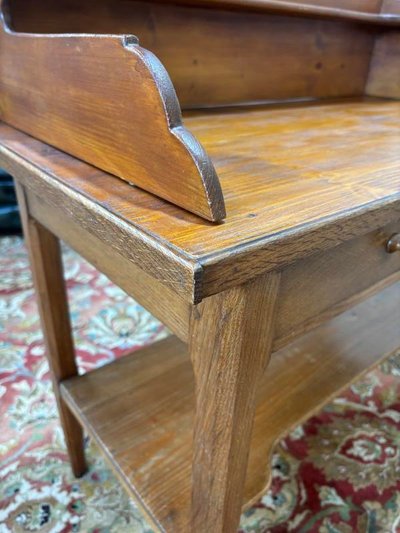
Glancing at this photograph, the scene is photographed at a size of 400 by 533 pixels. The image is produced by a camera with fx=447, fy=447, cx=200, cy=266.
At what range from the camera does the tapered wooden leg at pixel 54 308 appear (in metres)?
0.68

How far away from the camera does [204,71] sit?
2.59 ft

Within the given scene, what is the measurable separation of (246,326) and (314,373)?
562 millimetres

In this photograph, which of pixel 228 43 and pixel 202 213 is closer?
pixel 202 213

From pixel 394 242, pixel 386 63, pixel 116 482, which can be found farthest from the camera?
pixel 386 63

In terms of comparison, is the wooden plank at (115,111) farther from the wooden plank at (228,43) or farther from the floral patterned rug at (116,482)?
the floral patterned rug at (116,482)

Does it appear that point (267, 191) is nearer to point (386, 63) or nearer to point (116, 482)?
point (116, 482)

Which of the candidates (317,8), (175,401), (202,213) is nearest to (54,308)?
(175,401)

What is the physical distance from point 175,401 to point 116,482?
10.1 inches

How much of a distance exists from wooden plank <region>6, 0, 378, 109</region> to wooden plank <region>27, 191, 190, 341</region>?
0.27m

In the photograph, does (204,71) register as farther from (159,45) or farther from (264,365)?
(264,365)

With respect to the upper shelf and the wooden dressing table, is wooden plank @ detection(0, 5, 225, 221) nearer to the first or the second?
the wooden dressing table

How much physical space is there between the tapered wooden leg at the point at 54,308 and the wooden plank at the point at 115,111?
21cm

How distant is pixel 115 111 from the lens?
373mm

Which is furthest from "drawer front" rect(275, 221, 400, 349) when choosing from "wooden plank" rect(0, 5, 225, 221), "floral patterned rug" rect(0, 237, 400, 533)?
"floral patterned rug" rect(0, 237, 400, 533)
